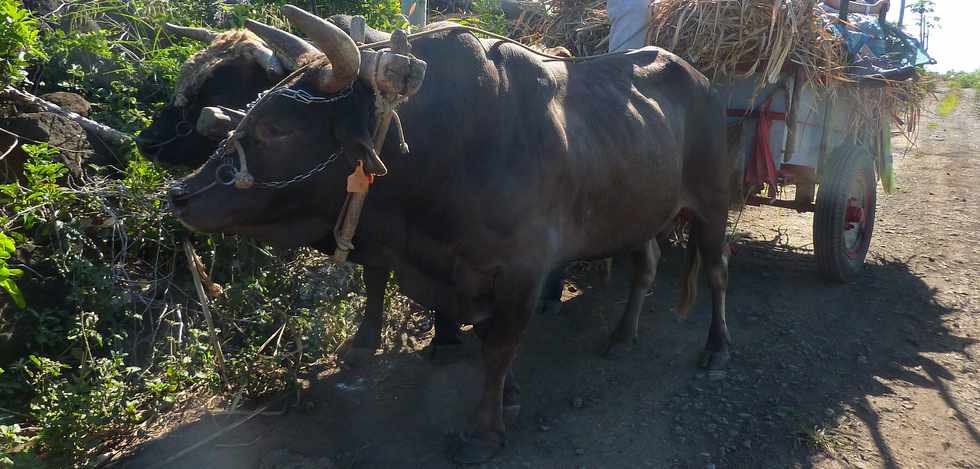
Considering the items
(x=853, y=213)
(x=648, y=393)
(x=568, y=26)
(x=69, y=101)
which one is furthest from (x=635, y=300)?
(x=69, y=101)

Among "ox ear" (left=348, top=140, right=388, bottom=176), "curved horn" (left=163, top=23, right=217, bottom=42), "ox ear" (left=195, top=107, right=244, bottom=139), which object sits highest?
"curved horn" (left=163, top=23, right=217, bottom=42)

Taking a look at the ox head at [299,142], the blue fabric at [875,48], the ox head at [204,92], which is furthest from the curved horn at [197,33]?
the blue fabric at [875,48]

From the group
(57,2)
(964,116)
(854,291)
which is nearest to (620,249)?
(854,291)

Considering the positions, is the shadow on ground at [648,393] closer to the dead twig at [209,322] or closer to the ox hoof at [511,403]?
the ox hoof at [511,403]

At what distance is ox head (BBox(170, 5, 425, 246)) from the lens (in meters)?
2.79

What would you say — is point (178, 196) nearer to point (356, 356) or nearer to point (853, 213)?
point (356, 356)

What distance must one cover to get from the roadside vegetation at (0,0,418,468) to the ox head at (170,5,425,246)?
1.01 meters

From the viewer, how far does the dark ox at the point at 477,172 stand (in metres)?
2.86

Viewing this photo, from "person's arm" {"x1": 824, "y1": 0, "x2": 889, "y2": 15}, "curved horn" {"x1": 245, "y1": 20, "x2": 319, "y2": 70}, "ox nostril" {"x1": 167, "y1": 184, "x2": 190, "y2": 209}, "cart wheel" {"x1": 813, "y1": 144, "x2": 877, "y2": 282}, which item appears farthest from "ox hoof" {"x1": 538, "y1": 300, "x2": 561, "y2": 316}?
"person's arm" {"x1": 824, "y1": 0, "x2": 889, "y2": 15}

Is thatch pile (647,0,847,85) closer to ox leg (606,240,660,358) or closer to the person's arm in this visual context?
ox leg (606,240,660,358)

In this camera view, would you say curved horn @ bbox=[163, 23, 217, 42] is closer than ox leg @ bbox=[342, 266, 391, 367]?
No

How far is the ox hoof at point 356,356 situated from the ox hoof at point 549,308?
4.67 feet

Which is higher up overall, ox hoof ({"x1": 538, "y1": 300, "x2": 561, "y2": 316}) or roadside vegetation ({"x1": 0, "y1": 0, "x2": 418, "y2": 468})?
roadside vegetation ({"x1": 0, "y1": 0, "x2": 418, "y2": 468})

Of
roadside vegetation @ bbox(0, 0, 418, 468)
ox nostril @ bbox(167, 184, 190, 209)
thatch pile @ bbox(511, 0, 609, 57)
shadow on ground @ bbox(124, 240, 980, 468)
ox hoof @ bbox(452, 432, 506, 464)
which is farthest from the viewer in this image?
thatch pile @ bbox(511, 0, 609, 57)
